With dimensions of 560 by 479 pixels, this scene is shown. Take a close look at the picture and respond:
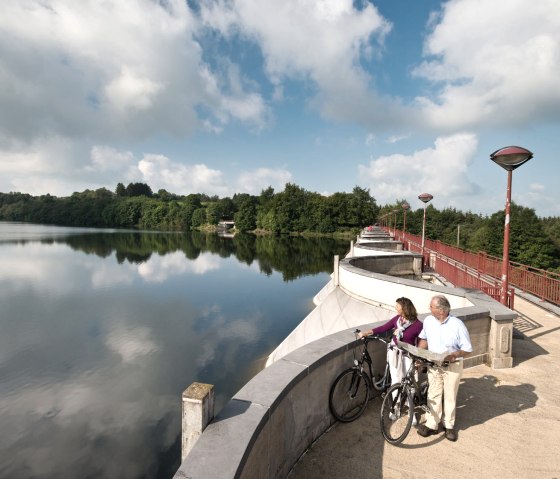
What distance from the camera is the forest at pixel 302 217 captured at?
53.4 meters

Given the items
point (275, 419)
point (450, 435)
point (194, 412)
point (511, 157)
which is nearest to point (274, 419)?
point (275, 419)

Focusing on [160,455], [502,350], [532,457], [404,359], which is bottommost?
[160,455]

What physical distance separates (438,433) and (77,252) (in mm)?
67714

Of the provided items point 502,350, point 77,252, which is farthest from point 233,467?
point 77,252

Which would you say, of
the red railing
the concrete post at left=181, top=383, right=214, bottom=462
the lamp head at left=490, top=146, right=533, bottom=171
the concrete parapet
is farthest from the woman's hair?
Result: the red railing

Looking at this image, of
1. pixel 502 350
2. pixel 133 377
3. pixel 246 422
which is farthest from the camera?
pixel 133 377

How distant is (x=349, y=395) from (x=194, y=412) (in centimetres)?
269

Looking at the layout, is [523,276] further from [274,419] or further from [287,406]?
[274,419]

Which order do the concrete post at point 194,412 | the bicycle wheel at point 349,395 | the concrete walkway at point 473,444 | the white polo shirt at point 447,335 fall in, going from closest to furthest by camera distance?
the concrete post at point 194,412, the concrete walkway at point 473,444, the white polo shirt at point 447,335, the bicycle wheel at point 349,395

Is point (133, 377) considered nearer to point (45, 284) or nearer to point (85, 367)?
point (85, 367)

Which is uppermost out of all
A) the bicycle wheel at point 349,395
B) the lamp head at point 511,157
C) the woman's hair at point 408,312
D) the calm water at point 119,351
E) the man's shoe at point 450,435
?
the lamp head at point 511,157

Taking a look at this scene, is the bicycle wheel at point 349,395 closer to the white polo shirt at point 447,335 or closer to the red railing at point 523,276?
the white polo shirt at point 447,335

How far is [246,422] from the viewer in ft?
10.4

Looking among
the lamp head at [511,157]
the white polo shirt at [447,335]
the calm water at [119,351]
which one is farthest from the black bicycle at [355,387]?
the calm water at [119,351]
